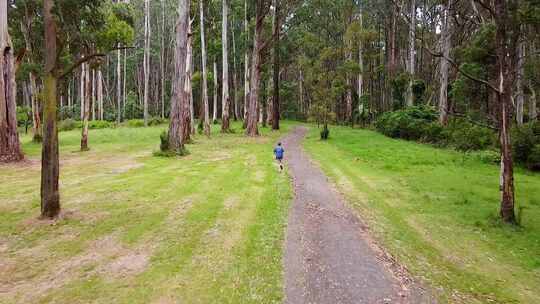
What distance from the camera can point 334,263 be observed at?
21.7 feet

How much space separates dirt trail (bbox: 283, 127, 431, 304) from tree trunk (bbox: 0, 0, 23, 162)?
1376 cm

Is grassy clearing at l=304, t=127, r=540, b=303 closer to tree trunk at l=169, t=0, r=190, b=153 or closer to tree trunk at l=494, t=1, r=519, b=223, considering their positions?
tree trunk at l=494, t=1, r=519, b=223

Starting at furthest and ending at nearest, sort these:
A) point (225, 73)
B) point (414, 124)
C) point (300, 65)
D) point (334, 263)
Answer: point (300, 65) → point (225, 73) → point (414, 124) → point (334, 263)

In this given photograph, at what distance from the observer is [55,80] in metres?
8.12

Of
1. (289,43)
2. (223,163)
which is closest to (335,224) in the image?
(223,163)

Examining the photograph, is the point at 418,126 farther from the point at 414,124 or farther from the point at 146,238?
the point at 146,238

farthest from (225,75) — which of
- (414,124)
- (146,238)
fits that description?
(146,238)

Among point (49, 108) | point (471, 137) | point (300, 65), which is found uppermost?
point (300, 65)

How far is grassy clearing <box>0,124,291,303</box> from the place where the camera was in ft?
18.2

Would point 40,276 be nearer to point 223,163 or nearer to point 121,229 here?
point 121,229

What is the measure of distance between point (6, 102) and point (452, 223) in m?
18.2

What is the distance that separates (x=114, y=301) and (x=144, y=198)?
18.6ft

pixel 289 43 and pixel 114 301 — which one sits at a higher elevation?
pixel 289 43

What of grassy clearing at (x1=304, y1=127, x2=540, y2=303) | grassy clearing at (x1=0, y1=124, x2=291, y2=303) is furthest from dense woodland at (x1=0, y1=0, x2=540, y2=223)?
grassy clearing at (x1=0, y1=124, x2=291, y2=303)
